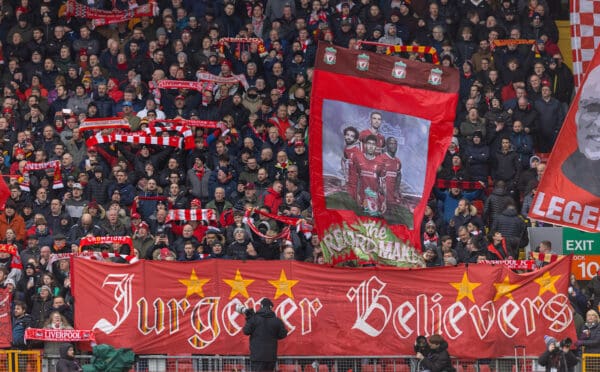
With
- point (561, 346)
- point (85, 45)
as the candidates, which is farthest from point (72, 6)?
point (561, 346)

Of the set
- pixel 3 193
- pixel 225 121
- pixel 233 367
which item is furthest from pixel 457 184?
pixel 3 193

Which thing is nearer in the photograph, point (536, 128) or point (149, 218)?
point (149, 218)

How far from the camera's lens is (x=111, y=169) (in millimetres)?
29688

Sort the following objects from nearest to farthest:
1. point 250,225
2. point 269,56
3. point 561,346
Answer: point 561,346
point 250,225
point 269,56

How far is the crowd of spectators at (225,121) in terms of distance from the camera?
26531 mm

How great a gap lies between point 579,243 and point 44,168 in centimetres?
928

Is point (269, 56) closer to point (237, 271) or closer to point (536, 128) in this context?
point (536, 128)

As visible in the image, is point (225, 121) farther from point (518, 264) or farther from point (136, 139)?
point (518, 264)

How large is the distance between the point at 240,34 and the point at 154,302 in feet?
32.5

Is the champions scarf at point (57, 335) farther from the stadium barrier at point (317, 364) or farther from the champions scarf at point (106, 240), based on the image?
the champions scarf at point (106, 240)

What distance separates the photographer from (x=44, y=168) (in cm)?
2939

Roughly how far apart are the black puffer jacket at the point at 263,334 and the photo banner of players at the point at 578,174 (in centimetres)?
470

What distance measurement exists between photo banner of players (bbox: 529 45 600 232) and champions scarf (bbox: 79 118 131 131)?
1217 centimetres

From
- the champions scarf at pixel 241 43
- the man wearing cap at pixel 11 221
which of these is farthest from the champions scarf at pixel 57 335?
the champions scarf at pixel 241 43
